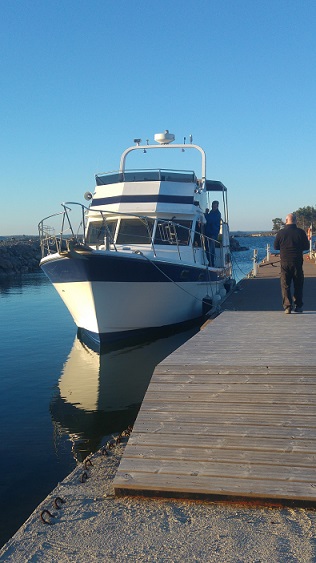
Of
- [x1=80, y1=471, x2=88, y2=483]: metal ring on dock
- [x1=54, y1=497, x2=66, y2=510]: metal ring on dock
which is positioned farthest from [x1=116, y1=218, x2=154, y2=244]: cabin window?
[x1=54, y1=497, x2=66, y2=510]: metal ring on dock

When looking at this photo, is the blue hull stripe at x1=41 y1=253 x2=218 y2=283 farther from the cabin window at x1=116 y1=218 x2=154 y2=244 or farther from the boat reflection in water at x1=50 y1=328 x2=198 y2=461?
the cabin window at x1=116 y1=218 x2=154 y2=244

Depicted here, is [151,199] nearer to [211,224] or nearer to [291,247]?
[211,224]

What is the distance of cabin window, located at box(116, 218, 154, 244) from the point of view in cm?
1430

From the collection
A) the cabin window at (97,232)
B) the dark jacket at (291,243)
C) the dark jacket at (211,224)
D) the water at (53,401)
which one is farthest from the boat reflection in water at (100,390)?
the dark jacket at (211,224)

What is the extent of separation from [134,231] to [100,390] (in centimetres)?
569

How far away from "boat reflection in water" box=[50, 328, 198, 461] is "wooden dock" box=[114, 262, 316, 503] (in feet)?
6.63

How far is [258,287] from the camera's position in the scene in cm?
1778

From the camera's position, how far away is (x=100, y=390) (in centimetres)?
987

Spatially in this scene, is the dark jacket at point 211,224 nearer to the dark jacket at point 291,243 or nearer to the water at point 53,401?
the water at point 53,401

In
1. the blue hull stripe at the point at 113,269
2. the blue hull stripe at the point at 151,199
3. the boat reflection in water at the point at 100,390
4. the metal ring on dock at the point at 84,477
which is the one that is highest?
the blue hull stripe at the point at 151,199

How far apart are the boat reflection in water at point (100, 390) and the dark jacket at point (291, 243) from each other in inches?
137

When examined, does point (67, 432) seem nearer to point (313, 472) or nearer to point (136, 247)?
point (313, 472)

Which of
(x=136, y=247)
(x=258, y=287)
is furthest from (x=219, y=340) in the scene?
(x=258, y=287)

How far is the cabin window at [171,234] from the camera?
14359 mm
